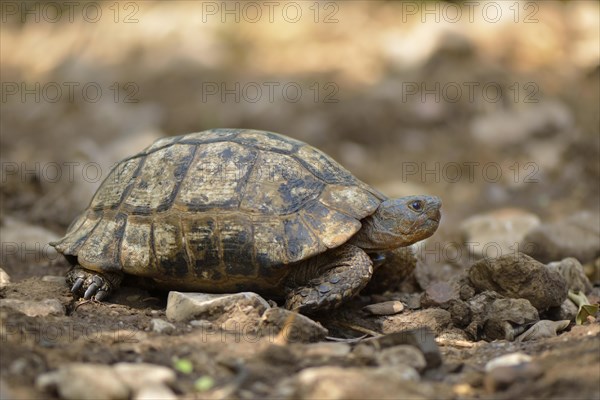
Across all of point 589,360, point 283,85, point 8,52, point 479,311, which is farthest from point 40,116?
point 589,360

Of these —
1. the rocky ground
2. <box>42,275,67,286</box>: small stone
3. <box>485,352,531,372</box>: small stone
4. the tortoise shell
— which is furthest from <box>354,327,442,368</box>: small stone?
<box>42,275,67,286</box>: small stone

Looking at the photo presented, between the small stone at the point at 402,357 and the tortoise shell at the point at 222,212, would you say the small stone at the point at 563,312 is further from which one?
the small stone at the point at 402,357

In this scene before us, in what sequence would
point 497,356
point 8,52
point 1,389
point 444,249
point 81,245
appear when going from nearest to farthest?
point 1,389 < point 497,356 < point 81,245 < point 444,249 < point 8,52

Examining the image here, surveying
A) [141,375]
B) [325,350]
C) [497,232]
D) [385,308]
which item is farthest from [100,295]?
[497,232]

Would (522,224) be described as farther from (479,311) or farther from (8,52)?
(8,52)

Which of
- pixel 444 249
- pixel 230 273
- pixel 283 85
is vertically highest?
pixel 283 85
